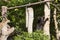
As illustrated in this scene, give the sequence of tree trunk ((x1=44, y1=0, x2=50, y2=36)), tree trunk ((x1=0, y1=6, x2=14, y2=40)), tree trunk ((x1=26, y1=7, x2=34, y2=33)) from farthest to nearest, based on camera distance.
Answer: tree trunk ((x1=44, y1=0, x2=50, y2=36)) → tree trunk ((x1=26, y1=7, x2=34, y2=33)) → tree trunk ((x1=0, y1=6, x2=14, y2=40))

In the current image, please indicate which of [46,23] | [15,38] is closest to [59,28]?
[46,23]

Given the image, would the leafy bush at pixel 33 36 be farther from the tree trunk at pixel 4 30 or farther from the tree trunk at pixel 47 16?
the tree trunk at pixel 4 30

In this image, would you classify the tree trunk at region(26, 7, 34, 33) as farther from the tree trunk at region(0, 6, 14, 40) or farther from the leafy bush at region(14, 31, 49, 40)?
the tree trunk at region(0, 6, 14, 40)

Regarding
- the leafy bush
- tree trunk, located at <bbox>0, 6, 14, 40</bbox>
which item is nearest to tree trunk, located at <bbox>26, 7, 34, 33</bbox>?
the leafy bush

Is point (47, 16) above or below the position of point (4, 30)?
above

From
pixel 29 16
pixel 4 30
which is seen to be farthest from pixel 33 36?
pixel 4 30

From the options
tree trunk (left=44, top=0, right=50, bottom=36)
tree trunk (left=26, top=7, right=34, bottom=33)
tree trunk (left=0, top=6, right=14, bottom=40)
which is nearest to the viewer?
tree trunk (left=0, top=6, right=14, bottom=40)

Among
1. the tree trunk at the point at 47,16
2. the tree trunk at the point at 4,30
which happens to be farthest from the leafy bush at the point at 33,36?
the tree trunk at the point at 4,30

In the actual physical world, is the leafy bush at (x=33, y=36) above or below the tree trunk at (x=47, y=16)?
below

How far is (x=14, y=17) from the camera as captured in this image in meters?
4.70

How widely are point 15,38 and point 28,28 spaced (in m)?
0.30

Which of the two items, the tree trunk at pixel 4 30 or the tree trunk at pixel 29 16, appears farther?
the tree trunk at pixel 29 16

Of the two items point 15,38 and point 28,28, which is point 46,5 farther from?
point 15,38

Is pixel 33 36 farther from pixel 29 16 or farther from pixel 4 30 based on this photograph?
pixel 4 30
